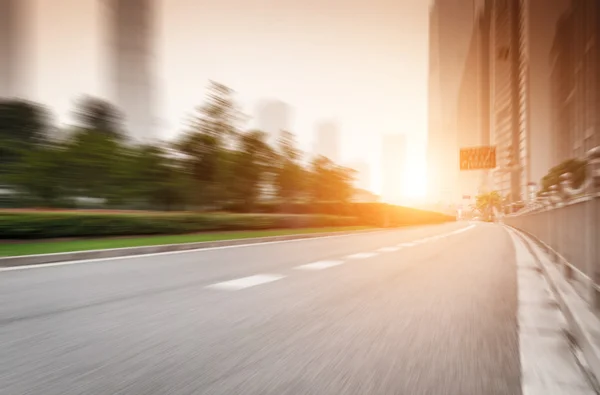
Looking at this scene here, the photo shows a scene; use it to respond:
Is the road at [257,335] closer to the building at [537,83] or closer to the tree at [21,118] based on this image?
the tree at [21,118]

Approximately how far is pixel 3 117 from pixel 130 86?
8739 centimetres

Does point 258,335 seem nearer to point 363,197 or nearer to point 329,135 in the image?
point 363,197

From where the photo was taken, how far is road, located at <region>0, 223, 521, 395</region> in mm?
2547

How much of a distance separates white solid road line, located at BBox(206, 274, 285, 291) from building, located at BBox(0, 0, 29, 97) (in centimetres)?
Answer: 8107

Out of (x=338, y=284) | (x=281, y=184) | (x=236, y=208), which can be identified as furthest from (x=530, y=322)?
(x=281, y=184)

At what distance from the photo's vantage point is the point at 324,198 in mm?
42094

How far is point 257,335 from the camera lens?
360 centimetres

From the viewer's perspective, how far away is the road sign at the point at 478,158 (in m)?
45.9

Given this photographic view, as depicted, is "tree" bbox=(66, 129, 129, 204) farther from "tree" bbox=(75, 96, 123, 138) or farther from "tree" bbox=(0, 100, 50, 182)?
"tree" bbox=(0, 100, 50, 182)

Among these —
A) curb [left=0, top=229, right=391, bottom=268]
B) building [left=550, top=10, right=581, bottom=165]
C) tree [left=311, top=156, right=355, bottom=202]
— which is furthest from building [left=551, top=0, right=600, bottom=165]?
curb [left=0, top=229, right=391, bottom=268]

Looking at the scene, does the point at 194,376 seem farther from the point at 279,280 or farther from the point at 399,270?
the point at 399,270

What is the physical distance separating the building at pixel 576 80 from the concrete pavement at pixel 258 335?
97451 millimetres

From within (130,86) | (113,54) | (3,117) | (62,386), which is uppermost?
(113,54)

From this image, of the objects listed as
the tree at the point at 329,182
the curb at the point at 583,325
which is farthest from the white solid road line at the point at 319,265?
the tree at the point at 329,182
